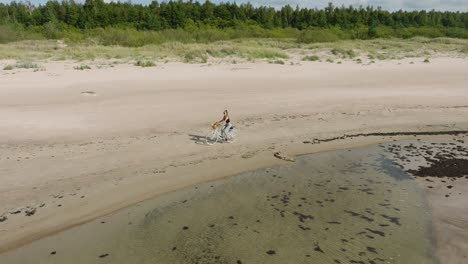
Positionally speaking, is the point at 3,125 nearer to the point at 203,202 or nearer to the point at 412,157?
the point at 203,202

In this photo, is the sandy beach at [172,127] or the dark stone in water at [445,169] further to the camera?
the dark stone in water at [445,169]

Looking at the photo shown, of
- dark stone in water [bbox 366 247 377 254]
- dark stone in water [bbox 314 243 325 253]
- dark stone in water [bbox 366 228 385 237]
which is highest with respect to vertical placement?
dark stone in water [bbox 314 243 325 253]

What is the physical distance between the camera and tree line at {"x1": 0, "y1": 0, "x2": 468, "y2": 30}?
77.7 meters

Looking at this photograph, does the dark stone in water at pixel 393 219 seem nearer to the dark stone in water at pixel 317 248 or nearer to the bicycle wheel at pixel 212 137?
the dark stone in water at pixel 317 248

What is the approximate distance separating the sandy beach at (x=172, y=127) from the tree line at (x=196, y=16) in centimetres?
5151

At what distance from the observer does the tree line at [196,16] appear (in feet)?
255

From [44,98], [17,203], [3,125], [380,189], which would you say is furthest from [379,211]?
[44,98]

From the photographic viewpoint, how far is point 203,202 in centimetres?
1034

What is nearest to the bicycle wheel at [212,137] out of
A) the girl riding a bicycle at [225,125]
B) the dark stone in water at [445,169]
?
the girl riding a bicycle at [225,125]

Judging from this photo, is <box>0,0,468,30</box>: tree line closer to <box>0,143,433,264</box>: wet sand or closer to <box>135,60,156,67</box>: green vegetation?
<box>135,60,156,67</box>: green vegetation

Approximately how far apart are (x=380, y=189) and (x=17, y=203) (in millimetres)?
9272

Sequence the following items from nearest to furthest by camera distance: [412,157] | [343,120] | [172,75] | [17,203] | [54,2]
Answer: [17,203] < [412,157] < [343,120] < [172,75] < [54,2]

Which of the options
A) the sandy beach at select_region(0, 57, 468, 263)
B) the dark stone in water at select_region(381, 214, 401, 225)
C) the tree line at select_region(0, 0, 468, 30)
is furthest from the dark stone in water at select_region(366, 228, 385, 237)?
the tree line at select_region(0, 0, 468, 30)

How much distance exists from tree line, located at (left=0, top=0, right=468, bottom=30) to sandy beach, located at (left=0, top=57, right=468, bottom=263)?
51506 millimetres
